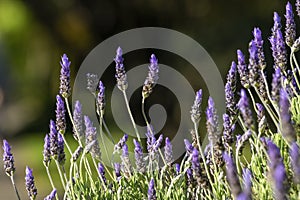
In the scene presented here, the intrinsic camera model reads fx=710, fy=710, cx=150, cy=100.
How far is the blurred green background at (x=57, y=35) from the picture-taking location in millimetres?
8477

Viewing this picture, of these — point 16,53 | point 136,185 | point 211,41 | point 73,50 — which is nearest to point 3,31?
point 16,53

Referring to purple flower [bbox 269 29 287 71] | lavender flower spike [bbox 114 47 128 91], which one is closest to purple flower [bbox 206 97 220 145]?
purple flower [bbox 269 29 287 71]

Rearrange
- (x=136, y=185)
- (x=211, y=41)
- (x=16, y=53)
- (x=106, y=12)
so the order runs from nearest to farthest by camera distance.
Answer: (x=136, y=185) < (x=211, y=41) < (x=106, y=12) < (x=16, y=53)

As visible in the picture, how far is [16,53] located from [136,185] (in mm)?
8236

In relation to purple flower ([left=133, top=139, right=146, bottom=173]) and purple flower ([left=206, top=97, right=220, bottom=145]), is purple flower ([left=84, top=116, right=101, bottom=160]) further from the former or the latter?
→ purple flower ([left=206, top=97, right=220, bottom=145])

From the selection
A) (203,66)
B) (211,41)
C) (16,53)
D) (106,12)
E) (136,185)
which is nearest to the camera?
(136,185)

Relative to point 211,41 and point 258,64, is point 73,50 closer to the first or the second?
point 211,41

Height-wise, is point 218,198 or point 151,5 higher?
point 151,5

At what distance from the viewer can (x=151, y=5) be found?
357 inches

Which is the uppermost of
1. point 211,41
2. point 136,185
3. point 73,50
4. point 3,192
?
point 73,50

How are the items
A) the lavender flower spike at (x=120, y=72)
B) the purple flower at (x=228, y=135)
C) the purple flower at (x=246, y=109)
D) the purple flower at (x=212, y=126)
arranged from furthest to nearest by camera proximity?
the lavender flower spike at (x=120, y=72) < the purple flower at (x=228, y=135) < the purple flower at (x=212, y=126) < the purple flower at (x=246, y=109)

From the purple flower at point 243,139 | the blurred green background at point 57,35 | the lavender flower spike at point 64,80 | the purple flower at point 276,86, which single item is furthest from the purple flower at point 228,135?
the blurred green background at point 57,35

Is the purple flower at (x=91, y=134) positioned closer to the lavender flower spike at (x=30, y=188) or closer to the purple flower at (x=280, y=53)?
the lavender flower spike at (x=30, y=188)

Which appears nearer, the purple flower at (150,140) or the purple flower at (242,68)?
the purple flower at (242,68)
